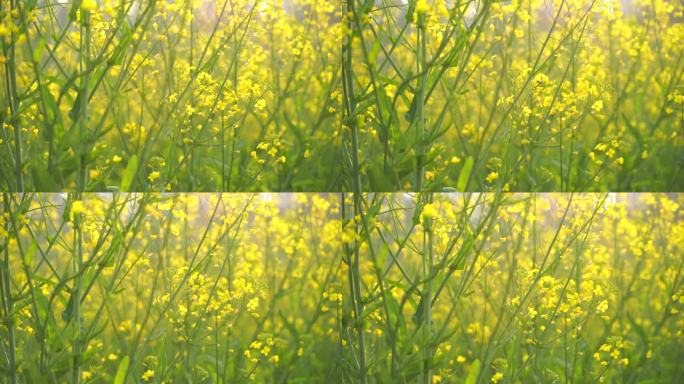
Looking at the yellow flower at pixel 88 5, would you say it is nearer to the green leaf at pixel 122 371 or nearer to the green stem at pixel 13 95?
the green stem at pixel 13 95

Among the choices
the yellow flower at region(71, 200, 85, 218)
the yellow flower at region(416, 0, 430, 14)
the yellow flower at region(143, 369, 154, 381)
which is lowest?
the yellow flower at region(143, 369, 154, 381)

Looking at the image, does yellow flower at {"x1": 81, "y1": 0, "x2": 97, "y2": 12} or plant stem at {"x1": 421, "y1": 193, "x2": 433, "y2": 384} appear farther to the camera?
plant stem at {"x1": 421, "y1": 193, "x2": 433, "y2": 384}

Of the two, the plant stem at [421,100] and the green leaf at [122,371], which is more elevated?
the plant stem at [421,100]

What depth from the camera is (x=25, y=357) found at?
1986 millimetres

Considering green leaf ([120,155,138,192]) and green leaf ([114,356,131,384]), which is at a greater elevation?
green leaf ([120,155,138,192])

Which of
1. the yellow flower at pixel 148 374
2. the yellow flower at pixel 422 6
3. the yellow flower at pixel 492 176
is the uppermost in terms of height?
the yellow flower at pixel 422 6

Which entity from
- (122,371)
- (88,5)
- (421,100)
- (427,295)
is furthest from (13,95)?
(427,295)

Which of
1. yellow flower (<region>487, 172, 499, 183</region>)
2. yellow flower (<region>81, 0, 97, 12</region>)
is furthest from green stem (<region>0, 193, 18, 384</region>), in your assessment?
yellow flower (<region>487, 172, 499, 183</region>)

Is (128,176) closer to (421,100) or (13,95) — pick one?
(13,95)

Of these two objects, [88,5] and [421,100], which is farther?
[421,100]

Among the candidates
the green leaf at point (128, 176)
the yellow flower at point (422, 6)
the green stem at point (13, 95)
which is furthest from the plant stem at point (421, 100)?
the green stem at point (13, 95)

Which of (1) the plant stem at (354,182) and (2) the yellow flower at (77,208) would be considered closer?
(2) the yellow flower at (77,208)

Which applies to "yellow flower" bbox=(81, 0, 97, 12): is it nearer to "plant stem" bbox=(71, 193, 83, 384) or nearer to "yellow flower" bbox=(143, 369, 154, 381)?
"plant stem" bbox=(71, 193, 83, 384)

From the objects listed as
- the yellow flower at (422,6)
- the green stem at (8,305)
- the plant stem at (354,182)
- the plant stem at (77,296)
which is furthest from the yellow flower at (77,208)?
the yellow flower at (422,6)
